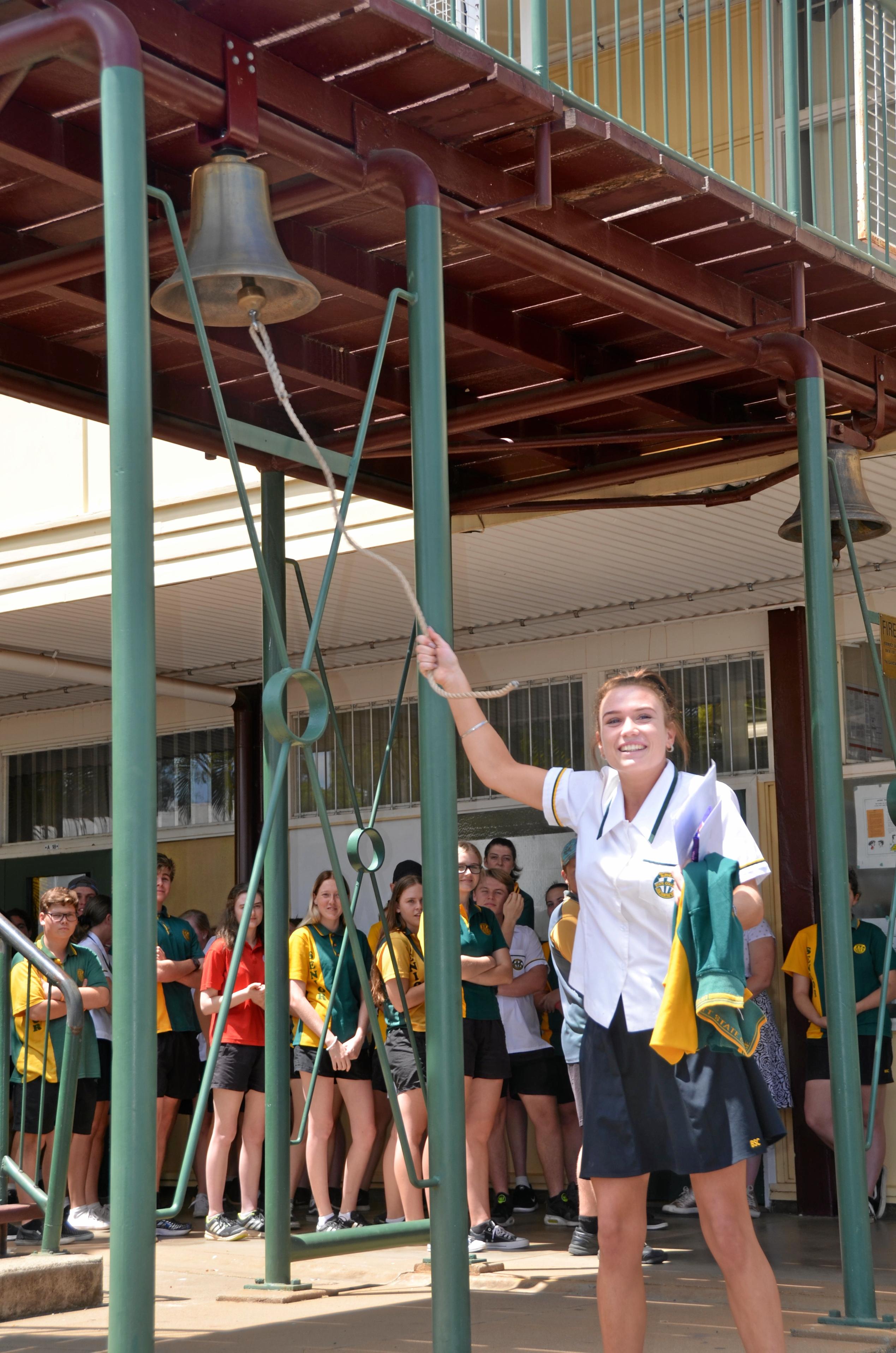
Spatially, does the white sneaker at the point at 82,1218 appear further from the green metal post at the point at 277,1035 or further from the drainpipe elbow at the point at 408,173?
the drainpipe elbow at the point at 408,173

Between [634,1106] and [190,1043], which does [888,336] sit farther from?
[190,1043]

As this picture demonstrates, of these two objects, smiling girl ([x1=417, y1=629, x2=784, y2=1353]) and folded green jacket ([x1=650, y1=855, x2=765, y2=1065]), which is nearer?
folded green jacket ([x1=650, y1=855, x2=765, y2=1065])

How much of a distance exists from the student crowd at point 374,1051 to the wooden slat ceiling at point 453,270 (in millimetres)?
2690

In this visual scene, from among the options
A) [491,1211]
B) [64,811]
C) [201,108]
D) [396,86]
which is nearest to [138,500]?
[201,108]

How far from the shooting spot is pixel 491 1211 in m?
9.55

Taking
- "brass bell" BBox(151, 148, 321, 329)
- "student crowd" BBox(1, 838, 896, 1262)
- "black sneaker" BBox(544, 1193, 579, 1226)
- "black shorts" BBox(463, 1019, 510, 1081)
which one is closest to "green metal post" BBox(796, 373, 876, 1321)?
"student crowd" BBox(1, 838, 896, 1262)

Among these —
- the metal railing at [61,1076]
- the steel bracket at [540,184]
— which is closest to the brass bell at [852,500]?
the steel bracket at [540,184]

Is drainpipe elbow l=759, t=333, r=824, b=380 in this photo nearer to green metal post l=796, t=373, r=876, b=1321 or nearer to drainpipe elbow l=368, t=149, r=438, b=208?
green metal post l=796, t=373, r=876, b=1321

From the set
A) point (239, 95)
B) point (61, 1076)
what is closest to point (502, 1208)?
point (61, 1076)

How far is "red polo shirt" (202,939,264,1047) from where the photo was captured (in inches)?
379

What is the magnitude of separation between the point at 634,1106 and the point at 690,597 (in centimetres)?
669

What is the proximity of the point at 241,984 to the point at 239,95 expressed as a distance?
6.57 m

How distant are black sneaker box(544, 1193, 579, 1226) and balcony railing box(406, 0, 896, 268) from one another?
578 centimetres

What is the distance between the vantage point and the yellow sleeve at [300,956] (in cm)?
924
